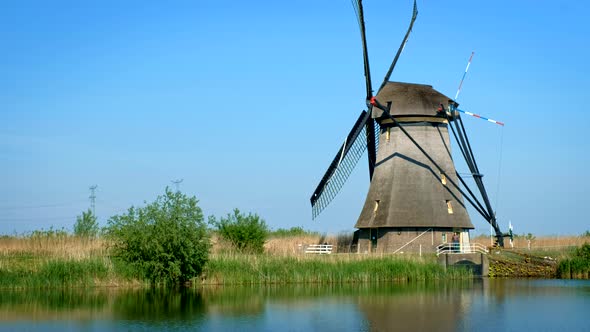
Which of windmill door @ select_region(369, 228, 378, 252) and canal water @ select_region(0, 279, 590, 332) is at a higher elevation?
windmill door @ select_region(369, 228, 378, 252)

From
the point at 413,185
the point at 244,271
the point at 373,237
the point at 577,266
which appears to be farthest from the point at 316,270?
the point at 577,266

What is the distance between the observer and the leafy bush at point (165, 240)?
2439 cm

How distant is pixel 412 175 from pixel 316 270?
719cm

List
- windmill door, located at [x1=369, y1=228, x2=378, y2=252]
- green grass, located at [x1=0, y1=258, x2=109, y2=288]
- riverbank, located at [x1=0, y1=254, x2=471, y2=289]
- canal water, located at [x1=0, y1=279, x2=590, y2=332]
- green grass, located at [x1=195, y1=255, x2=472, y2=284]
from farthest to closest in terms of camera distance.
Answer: windmill door, located at [x1=369, y1=228, x2=378, y2=252], green grass, located at [x1=195, y1=255, x2=472, y2=284], riverbank, located at [x1=0, y1=254, x2=471, y2=289], green grass, located at [x1=0, y1=258, x2=109, y2=288], canal water, located at [x1=0, y1=279, x2=590, y2=332]

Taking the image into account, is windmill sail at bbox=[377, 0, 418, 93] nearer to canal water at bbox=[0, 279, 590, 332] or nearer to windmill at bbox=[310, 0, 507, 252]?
windmill at bbox=[310, 0, 507, 252]

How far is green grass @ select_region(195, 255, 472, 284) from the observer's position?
84.8 ft

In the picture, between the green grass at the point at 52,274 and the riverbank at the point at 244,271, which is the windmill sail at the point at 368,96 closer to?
the riverbank at the point at 244,271

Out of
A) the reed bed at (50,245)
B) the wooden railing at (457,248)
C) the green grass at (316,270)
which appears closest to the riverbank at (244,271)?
the green grass at (316,270)

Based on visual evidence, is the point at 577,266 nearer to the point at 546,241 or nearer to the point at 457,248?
the point at 457,248

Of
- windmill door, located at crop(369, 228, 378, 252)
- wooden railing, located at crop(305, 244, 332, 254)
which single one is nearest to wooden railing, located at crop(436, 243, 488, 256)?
windmill door, located at crop(369, 228, 378, 252)

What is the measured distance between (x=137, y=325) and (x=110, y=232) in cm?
935

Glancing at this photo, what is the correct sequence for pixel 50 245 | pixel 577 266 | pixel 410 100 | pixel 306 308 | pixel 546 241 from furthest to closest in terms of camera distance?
pixel 546 241 < pixel 410 100 < pixel 577 266 < pixel 50 245 < pixel 306 308

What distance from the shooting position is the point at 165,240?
80.2 ft

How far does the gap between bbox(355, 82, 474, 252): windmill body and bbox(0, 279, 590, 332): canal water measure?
18.6ft
